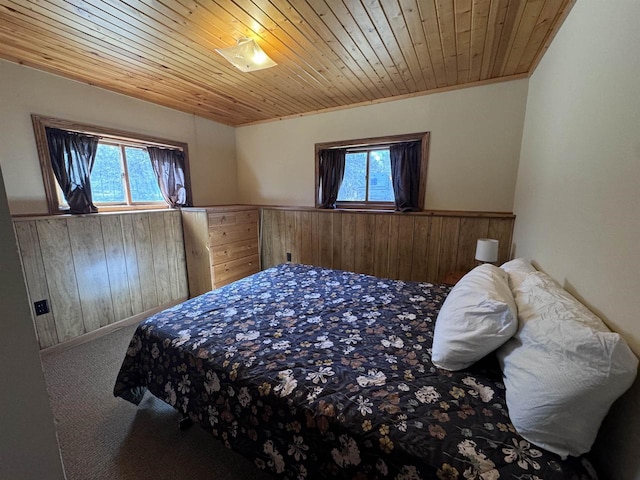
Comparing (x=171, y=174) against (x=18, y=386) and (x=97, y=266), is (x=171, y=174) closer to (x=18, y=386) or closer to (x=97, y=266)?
(x=97, y=266)

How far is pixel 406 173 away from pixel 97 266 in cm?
334

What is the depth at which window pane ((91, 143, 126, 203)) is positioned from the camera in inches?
107

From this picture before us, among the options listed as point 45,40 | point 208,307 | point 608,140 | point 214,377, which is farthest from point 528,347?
point 45,40

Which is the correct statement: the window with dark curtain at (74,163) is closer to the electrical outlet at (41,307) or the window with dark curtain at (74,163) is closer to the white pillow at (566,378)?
the electrical outlet at (41,307)

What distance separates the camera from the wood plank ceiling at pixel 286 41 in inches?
62.1

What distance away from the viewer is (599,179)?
111 cm

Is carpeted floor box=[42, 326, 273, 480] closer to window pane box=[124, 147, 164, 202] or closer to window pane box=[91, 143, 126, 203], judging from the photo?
window pane box=[91, 143, 126, 203]

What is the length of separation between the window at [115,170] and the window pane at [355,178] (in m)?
2.15

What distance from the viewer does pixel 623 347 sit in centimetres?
77

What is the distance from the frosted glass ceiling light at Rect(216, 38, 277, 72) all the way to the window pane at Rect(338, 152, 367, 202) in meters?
1.69

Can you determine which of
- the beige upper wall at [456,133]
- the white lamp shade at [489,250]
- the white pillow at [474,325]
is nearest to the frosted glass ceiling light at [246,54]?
the beige upper wall at [456,133]

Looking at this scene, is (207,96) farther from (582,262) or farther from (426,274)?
(582,262)

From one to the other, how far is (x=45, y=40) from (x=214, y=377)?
2.54 m

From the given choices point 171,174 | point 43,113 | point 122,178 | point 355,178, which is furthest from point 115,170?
point 355,178
